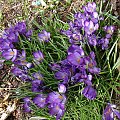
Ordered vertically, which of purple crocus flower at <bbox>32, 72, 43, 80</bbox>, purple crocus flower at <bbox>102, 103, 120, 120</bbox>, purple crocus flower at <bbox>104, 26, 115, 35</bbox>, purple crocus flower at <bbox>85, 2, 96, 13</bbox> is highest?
purple crocus flower at <bbox>85, 2, 96, 13</bbox>

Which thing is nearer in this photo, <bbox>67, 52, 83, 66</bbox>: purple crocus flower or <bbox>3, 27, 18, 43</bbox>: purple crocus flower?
<bbox>67, 52, 83, 66</bbox>: purple crocus flower

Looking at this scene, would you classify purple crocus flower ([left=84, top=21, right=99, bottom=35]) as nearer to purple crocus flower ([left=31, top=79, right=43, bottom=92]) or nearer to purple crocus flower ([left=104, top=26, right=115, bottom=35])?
purple crocus flower ([left=104, top=26, right=115, bottom=35])

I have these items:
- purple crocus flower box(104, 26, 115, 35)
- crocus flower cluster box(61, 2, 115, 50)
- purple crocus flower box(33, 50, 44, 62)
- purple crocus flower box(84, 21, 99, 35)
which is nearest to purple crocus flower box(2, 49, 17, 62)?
purple crocus flower box(33, 50, 44, 62)

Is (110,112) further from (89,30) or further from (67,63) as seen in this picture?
(89,30)

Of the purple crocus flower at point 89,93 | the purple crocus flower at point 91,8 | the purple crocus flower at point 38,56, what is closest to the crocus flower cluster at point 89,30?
the purple crocus flower at point 91,8

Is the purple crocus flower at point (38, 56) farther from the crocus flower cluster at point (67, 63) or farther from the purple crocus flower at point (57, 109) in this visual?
the purple crocus flower at point (57, 109)
